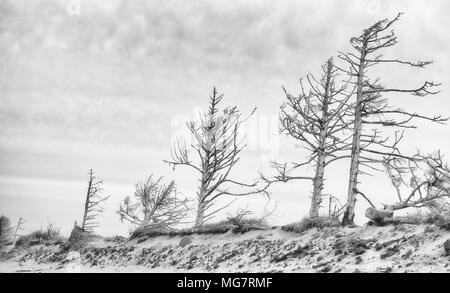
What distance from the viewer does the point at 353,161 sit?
13891 millimetres

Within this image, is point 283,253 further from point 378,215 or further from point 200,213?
point 200,213

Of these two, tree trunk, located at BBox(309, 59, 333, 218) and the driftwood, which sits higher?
tree trunk, located at BBox(309, 59, 333, 218)

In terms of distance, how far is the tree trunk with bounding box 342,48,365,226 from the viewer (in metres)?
13.2

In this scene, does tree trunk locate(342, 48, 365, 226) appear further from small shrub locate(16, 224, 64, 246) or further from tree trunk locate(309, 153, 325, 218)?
small shrub locate(16, 224, 64, 246)

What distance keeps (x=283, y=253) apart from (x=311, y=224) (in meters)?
2.10

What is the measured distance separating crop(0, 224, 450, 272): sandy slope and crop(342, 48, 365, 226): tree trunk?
110 cm

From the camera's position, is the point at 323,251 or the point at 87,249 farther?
the point at 87,249

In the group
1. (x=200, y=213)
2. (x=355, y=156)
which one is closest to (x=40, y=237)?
(x=200, y=213)

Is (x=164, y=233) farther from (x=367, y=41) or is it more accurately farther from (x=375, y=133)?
(x=367, y=41)

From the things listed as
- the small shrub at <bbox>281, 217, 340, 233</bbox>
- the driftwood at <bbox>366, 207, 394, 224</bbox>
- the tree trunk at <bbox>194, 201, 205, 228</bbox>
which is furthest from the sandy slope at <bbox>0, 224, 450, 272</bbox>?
the tree trunk at <bbox>194, 201, 205, 228</bbox>

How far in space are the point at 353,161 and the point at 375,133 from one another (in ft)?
4.98

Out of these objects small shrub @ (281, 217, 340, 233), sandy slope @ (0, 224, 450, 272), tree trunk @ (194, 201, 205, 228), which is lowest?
sandy slope @ (0, 224, 450, 272)

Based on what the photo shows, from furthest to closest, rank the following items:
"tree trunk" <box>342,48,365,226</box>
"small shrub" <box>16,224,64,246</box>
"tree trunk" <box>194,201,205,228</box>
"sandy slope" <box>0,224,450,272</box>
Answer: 1. "small shrub" <box>16,224,64,246</box>
2. "tree trunk" <box>194,201,205,228</box>
3. "tree trunk" <box>342,48,365,226</box>
4. "sandy slope" <box>0,224,450,272</box>
